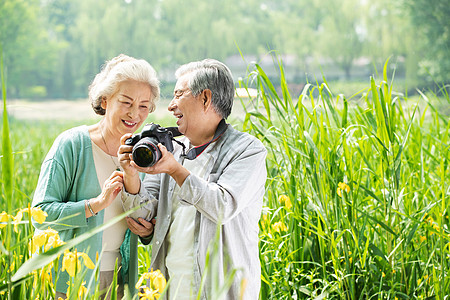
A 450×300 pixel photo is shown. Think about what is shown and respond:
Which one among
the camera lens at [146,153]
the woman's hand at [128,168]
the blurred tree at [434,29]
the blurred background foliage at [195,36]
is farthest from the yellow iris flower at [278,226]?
the blurred background foliage at [195,36]

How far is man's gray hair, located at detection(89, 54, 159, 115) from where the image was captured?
1.44 meters

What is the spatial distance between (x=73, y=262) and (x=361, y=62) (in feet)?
60.7

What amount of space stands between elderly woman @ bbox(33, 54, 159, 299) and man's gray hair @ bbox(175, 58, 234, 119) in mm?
172

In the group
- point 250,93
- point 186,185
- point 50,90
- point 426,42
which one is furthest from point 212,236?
point 50,90

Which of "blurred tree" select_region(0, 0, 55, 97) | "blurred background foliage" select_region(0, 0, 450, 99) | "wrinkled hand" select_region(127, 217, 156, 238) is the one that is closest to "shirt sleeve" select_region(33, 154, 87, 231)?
"wrinkled hand" select_region(127, 217, 156, 238)

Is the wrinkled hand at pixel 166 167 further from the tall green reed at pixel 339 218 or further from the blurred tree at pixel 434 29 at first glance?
the blurred tree at pixel 434 29

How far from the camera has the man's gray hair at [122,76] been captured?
4.71ft

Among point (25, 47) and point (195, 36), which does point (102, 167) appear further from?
point (195, 36)

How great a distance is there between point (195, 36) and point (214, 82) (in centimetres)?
1918

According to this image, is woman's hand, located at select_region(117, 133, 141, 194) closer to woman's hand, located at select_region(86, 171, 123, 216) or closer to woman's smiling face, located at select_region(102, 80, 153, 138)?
woman's hand, located at select_region(86, 171, 123, 216)

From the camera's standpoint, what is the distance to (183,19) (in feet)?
65.7

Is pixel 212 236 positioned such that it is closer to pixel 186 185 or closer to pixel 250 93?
pixel 186 185

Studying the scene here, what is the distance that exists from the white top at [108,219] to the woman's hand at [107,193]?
0.11m

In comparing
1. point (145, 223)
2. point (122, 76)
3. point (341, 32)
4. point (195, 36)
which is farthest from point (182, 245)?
point (195, 36)
